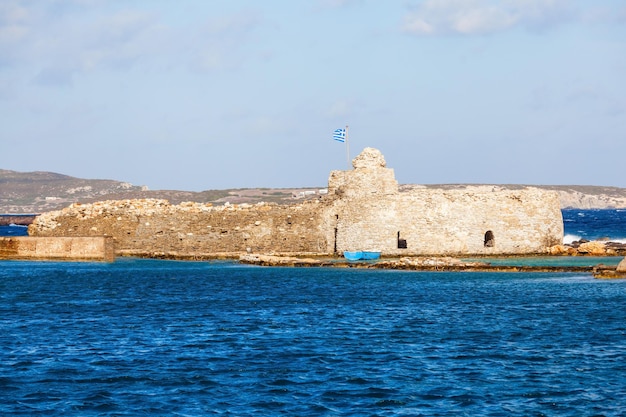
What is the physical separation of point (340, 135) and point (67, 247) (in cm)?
1212

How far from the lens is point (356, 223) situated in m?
37.8

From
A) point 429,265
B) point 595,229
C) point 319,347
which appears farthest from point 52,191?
point 319,347

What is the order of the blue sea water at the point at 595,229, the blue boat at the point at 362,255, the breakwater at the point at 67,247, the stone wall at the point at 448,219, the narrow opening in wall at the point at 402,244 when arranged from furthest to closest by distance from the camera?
the blue sea water at the point at 595,229
the breakwater at the point at 67,247
the narrow opening in wall at the point at 402,244
the blue boat at the point at 362,255
the stone wall at the point at 448,219

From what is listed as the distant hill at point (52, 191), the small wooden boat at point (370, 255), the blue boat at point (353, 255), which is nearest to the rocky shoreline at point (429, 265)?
the blue boat at point (353, 255)

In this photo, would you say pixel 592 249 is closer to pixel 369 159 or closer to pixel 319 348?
pixel 369 159

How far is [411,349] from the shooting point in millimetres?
17922

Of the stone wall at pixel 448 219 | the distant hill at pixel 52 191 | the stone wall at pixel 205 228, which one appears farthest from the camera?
the distant hill at pixel 52 191

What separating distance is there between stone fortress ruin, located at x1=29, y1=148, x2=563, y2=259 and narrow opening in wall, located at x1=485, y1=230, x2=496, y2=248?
40 millimetres

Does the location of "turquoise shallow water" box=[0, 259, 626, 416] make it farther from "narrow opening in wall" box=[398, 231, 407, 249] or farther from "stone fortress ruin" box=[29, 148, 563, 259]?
"narrow opening in wall" box=[398, 231, 407, 249]

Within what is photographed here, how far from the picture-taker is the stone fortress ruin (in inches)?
1453

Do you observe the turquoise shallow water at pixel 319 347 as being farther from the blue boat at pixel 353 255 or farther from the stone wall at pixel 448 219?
the blue boat at pixel 353 255

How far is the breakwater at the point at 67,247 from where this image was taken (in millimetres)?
39062

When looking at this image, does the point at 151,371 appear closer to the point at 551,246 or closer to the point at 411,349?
the point at 411,349

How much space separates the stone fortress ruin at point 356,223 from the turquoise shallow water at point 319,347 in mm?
6125
